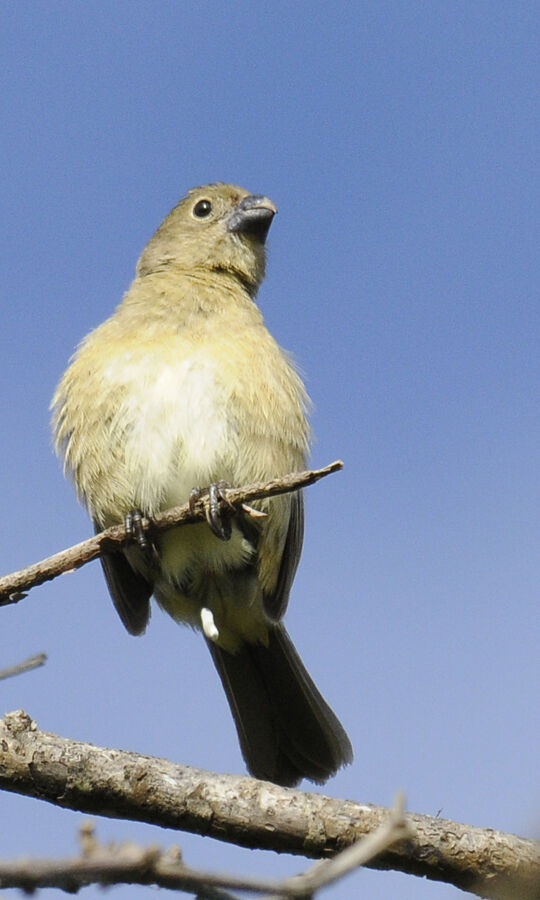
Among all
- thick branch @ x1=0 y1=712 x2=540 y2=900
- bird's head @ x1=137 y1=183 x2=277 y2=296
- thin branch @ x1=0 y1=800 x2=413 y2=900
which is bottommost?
thin branch @ x1=0 y1=800 x2=413 y2=900

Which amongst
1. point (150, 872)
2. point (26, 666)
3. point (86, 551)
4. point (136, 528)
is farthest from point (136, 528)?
point (150, 872)

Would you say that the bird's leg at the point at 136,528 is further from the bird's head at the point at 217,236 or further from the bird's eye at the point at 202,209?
the bird's eye at the point at 202,209

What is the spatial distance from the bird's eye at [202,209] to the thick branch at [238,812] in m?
4.13

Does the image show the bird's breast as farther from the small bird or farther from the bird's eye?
the bird's eye

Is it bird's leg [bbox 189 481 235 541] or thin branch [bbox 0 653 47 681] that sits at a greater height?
bird's leg [bbox 189 481 235 541]

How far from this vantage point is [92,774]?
4.07 meters

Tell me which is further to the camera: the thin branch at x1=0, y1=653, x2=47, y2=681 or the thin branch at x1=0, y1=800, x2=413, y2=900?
the thin branch at x1=0, y1=653, x2=47, y2=681

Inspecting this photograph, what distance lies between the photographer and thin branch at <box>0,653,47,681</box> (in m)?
3.04

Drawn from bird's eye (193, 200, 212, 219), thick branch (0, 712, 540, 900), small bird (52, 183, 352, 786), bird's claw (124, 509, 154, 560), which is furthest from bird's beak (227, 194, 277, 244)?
thick branch (0, 712, 540, 900)

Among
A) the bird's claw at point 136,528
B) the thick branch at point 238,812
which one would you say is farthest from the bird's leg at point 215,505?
the thick branch at point 238,812

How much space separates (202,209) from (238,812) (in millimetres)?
4387

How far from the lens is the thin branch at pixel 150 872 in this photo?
6.44ft

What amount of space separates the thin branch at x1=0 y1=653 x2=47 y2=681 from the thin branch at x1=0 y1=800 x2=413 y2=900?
0.88 meters

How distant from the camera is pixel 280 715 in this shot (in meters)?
6.36
